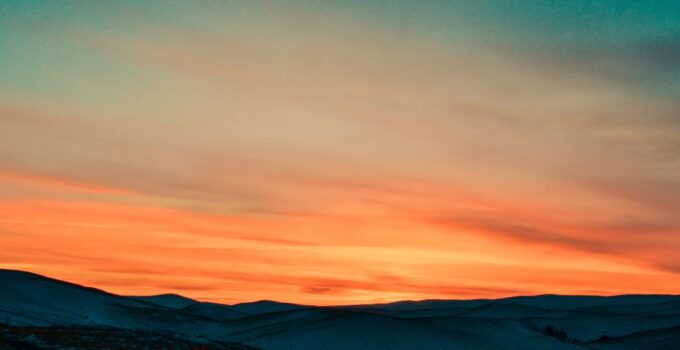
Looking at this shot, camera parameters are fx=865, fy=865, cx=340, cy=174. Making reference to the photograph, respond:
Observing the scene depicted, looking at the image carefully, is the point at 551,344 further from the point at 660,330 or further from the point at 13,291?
the point at 13,291

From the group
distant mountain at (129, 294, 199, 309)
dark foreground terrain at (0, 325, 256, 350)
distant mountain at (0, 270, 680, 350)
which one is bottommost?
dark foreground terrain at (0, 325, 256, 350)

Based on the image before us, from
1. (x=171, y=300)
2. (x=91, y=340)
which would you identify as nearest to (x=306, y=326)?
(x=91, y=340)

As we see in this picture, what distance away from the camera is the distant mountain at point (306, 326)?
20031 mm

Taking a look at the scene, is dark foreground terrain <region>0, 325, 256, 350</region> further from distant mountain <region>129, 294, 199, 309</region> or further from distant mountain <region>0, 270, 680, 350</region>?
distant mountain <region>129, 294, 199, 309</region>

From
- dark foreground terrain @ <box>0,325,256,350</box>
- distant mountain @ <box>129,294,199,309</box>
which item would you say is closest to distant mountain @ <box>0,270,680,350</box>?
dark foreground terrain @ <box>0,325,256,350</box>

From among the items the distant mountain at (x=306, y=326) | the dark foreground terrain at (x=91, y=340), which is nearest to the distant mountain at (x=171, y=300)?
the distant mountain at (x=306, y=326)

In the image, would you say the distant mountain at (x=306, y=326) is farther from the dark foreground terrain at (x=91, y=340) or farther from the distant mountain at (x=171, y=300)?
the distant mountain at (x=171, y=300)

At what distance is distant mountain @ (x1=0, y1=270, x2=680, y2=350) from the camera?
20.0 meters

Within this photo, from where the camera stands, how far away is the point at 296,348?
937 inches

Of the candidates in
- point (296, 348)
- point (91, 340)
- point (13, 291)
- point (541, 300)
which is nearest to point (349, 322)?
point (296, 348)

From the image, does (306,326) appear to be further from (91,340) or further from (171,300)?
(171,300)

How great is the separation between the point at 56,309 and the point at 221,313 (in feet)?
37.9

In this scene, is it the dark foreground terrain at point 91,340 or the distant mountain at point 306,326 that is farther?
the distant mountain at point 306,326

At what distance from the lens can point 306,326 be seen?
1041 inches
